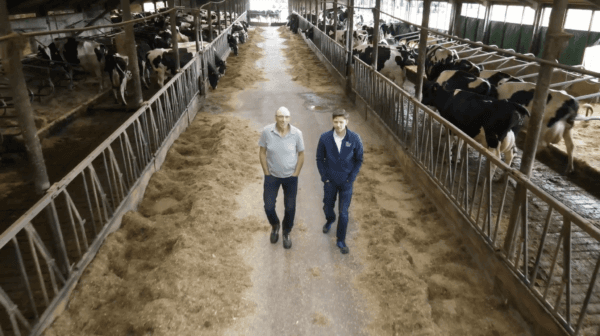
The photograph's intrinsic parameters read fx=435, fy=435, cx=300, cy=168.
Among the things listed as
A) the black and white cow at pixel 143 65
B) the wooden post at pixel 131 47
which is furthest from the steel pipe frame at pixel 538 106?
the black and white cow at pixel 143 65

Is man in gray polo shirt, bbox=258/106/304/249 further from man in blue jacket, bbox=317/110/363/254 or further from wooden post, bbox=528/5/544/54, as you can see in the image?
wooden post, bbox=528/5/544/54

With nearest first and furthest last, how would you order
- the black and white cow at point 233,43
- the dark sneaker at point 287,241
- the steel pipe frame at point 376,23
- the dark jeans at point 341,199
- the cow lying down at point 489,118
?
the dark jeans at point 341,199 → the dark sneaker at point 287,241 → the cow lying down at point 489,118 → the steel pipe frame at point 376,23 → the black and white cow at point 233,43

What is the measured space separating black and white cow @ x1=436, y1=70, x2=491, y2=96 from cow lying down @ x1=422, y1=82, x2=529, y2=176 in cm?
156

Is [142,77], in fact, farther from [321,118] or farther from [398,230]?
[398,230]

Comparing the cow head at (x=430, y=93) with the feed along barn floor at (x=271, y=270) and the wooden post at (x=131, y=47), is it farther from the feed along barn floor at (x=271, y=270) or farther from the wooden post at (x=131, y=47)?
the wooden post at (x=131, y=47)

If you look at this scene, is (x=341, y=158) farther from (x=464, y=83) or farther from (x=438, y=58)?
(x=438, y=58)

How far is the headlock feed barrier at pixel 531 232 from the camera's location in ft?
11.4

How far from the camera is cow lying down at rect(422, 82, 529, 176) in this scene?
21.9 feet

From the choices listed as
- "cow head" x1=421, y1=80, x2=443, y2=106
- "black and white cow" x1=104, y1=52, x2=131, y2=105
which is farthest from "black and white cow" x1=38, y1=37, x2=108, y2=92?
"cow head" x1=421, y1=80, x2=443, y2=106

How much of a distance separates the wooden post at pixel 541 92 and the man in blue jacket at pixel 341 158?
165 cm

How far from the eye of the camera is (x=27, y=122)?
3945 millimetres

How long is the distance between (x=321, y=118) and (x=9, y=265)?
7.65 meters

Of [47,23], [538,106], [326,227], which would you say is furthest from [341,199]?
[47,23]

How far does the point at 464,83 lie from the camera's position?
376 inches
